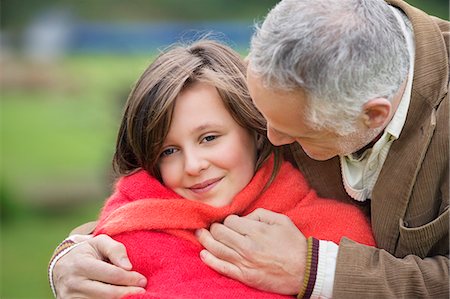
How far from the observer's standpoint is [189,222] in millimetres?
2982

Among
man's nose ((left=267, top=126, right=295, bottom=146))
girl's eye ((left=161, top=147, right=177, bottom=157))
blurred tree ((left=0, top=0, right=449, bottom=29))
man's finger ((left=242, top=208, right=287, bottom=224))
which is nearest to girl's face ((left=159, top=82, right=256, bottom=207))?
girl's eye ((left=161, top=147, right=177, bottom=157))

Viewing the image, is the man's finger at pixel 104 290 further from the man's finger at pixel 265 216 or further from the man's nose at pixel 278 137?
the man's nose at pixel 278 137

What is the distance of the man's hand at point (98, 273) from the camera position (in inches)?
114

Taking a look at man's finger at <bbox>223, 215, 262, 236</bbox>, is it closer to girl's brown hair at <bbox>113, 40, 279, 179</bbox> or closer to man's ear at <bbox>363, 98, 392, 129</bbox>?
girl's brown hair at <bbox>113, 40, 279, 179</bbox>

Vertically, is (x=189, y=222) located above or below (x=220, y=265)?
above

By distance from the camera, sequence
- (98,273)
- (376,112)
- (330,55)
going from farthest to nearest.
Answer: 1. (98,273)
2. (376,112)
3. (330,55)

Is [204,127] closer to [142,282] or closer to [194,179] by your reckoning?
[194,179]

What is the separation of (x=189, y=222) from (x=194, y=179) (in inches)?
5.8

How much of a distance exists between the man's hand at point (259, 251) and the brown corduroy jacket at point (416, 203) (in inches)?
6.0

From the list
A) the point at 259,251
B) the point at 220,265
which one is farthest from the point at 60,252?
the point at 259,251

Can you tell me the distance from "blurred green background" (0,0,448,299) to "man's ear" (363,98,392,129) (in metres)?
5.31

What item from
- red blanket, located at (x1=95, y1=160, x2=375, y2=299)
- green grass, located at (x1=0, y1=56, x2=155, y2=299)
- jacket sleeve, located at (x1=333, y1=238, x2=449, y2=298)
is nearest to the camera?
jacket sleeve, located at (x1=333, y1=238, x2=449, y2=298)

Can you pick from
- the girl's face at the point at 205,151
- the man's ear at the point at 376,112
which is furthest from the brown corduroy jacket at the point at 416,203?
the girl's face at the point at 205,151

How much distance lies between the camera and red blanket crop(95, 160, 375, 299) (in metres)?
2.87
